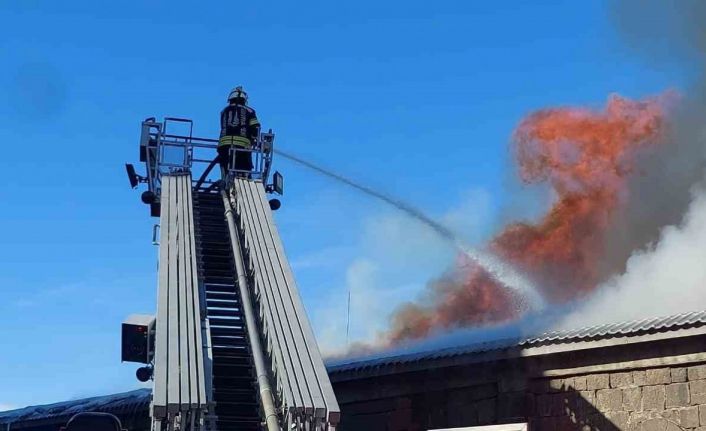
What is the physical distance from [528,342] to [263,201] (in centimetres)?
498

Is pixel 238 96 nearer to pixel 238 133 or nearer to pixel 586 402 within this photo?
pixel 238 133

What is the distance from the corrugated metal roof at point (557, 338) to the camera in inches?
466

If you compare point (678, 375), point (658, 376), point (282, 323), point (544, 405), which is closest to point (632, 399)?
point (658, 376)

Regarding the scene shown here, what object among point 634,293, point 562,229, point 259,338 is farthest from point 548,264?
point 259,338

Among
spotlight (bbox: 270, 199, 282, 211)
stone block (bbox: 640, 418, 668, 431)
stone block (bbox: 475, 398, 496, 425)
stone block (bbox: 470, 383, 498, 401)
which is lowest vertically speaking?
stone block (bbox: 640, 418, 668, 431)

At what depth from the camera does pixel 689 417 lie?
11.9 m

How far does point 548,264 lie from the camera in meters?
28.3

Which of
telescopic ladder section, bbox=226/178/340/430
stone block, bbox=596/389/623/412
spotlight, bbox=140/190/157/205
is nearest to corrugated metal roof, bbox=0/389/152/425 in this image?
spotlight, bbox=140/190/157/205

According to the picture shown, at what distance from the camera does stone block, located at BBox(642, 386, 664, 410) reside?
39.9 ft

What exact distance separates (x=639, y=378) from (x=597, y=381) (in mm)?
664

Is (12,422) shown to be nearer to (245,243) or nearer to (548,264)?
(245,243)

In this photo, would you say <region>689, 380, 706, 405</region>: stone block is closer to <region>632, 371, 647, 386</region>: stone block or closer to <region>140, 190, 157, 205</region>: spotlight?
<region>632, 371, 647, 386</region>: stone block


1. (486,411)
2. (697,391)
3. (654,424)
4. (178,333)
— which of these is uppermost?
(178,333)

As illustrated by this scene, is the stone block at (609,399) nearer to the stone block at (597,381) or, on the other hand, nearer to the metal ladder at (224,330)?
the stone block at (597,381)
